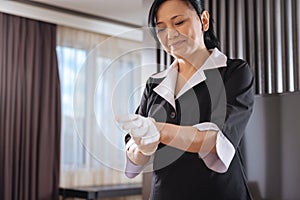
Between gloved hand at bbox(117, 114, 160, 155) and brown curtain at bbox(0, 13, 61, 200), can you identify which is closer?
gloved hand at bbox(117, 114, 160, 155)

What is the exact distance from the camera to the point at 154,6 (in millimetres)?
851

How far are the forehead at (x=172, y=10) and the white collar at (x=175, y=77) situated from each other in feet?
0.38

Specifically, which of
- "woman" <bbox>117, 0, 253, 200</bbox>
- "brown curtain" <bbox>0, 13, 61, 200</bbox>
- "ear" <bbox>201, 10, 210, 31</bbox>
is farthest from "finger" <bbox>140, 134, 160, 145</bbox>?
"brown curtain" <bbox>0, 13, 61, 200</bbox>

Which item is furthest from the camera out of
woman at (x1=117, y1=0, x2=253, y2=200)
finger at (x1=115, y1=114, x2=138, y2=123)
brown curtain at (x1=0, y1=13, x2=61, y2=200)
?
brown curtain at (x1=0, y1=13, x2=61, y2=200)

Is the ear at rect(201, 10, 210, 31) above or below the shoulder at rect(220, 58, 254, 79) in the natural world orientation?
above

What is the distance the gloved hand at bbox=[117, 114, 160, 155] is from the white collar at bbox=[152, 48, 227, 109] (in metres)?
0.17

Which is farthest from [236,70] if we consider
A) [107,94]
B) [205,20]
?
[107,94]

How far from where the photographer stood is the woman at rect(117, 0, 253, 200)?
78cm

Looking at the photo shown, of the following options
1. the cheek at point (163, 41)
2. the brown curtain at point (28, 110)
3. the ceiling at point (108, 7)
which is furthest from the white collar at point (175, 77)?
the brown curtain at point (28, 110)

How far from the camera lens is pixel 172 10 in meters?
0.83

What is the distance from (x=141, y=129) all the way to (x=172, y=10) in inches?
9.9

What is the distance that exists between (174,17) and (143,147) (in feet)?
0.77

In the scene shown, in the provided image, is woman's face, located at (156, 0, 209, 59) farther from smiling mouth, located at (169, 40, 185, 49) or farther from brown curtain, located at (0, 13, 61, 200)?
brown curtain, located at (0, 13, 61, 200)

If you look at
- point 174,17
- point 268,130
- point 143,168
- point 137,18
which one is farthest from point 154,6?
point 137,18
